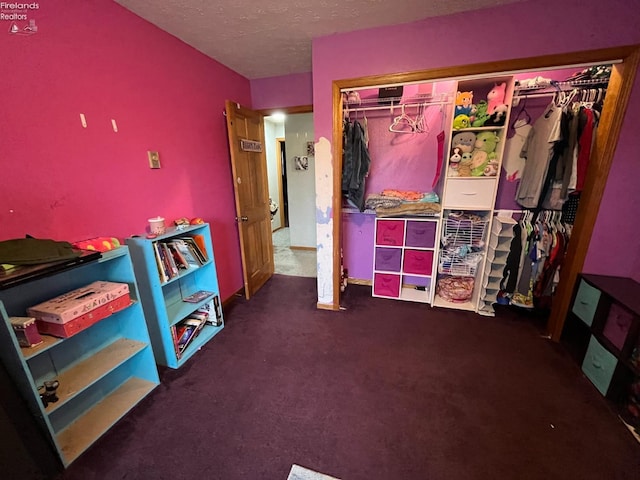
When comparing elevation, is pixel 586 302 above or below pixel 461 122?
below

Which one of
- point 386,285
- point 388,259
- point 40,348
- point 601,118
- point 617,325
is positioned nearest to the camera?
point 40,348

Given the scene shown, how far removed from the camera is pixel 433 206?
7.97ft

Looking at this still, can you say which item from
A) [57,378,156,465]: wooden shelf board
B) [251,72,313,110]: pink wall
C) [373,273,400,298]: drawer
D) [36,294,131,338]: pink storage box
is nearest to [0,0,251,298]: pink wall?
[36,294,131,338]: pink storage box

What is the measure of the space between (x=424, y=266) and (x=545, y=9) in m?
2.05

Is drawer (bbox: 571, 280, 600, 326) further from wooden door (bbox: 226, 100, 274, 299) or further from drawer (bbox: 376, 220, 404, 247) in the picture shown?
wooden door (bbox: 226, 100, 274, 299)

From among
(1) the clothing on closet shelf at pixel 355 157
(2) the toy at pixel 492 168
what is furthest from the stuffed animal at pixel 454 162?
(1) the clothing on closet shelf at pixel 355 157

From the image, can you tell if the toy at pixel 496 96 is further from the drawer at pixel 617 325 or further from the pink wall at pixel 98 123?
the pink wall at pixel 98 123

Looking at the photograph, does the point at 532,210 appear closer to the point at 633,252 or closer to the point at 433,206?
the point at 633,252

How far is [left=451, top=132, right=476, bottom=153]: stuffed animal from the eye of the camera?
7.43 feet

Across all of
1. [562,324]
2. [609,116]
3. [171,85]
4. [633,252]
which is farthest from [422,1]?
[562,324]

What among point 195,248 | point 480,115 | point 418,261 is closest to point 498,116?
point 480,115

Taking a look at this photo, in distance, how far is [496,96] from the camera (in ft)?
6.95

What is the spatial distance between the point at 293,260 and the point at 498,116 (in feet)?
10.3

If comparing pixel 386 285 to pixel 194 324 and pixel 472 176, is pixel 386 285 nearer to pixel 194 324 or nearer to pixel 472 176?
pixel 472 176
